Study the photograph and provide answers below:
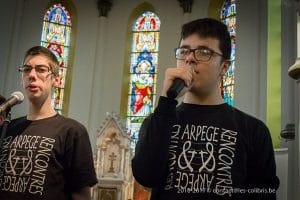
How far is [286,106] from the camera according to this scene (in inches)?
262

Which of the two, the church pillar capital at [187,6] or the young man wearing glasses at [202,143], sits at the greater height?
the church pillar capital at [187,6]

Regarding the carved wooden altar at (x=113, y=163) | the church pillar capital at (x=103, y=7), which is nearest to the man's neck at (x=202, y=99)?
the carved wooden altar at (x=113, y=163)

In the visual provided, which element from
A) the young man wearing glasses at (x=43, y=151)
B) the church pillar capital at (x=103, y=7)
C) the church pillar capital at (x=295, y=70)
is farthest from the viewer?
the church pillar capital at (x=103, y=7)

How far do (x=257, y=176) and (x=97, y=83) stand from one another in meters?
9.62

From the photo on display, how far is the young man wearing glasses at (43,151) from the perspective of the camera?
2242mm

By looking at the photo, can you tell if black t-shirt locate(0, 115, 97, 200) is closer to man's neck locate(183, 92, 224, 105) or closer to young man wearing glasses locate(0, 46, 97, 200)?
young man wearing glasses locate(0, 46, 97, 200)

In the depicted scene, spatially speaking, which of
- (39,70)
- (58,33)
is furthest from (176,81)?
(58,33)

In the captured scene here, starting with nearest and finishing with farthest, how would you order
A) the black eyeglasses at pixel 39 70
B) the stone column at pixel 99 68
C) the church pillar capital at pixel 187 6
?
the black eyeglasses at pixel 39 70 → the stone column at pixel 99 68 → the church pillar capital at pixel 187 6

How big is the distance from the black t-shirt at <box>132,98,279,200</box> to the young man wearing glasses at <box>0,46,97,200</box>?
71 centimetres

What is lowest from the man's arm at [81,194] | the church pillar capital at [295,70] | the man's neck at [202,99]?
the man's arm at [81,194]

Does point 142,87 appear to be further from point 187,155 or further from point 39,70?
point 187,155

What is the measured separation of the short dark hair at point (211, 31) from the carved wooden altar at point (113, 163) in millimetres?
6767

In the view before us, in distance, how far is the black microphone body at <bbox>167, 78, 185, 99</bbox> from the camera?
66.4 inches

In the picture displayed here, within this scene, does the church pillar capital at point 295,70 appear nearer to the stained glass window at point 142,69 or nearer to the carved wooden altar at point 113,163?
the carved wooden altar at point 113,163
